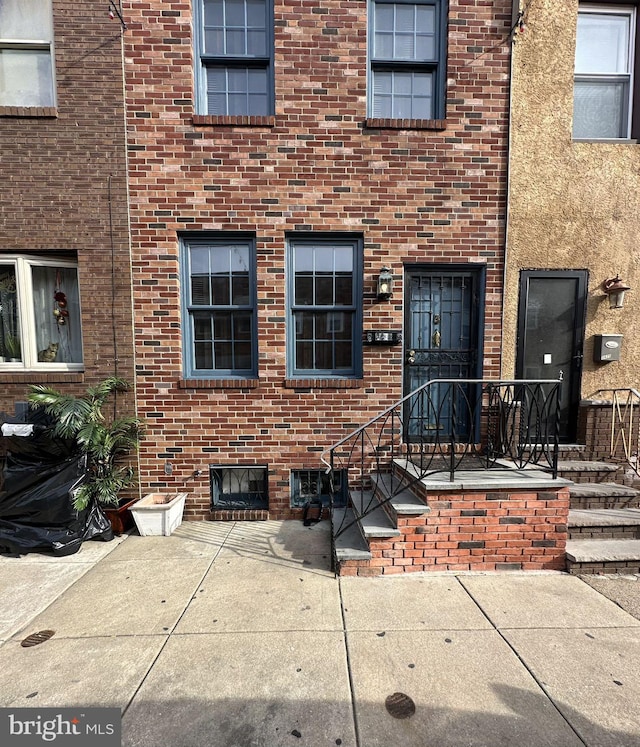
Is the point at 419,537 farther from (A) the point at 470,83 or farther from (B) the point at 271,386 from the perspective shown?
(A) the point at 470,83

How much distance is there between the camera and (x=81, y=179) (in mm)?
3789

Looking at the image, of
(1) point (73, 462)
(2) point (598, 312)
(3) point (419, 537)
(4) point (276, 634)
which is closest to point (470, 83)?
(2) point (598, 312)

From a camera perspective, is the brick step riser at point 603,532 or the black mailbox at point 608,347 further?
the black mailbox at point 608,347

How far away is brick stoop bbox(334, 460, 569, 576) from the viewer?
3.01m

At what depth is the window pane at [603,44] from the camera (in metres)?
4.03

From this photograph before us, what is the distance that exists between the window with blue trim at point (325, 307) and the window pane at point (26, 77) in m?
3.09

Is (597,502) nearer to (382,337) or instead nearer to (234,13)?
(382,337)

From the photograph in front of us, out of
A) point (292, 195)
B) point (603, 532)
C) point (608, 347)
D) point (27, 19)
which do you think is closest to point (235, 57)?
point (292, 195)

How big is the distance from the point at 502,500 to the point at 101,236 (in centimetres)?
471

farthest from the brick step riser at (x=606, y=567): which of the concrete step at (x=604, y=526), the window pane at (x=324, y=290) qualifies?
the window pane at (x=324, y=290)

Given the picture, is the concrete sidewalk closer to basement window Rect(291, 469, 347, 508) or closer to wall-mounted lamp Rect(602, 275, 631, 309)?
basement window Rect(291, 469, 347, 508)

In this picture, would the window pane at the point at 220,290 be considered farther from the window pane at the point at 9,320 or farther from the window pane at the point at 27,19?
the window pane at the point at 27,19

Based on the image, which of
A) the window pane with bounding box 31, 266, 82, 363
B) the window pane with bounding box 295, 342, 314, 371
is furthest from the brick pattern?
the window pane with bounding box 31, 266, 82, 363

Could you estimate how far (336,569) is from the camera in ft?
9.80
